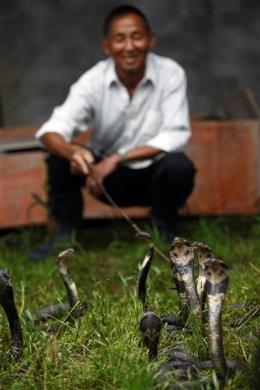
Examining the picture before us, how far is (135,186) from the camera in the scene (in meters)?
5.78

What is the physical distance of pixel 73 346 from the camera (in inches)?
117

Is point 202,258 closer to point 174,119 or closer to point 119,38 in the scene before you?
point 174,119

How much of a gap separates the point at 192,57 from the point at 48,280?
157 inches

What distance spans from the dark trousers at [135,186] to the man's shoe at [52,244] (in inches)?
2.7

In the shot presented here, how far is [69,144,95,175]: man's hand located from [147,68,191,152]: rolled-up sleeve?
0.39 meters

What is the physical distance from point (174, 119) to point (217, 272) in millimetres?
3134

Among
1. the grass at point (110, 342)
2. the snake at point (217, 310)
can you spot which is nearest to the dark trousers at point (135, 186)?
the grass at point (110, 342)

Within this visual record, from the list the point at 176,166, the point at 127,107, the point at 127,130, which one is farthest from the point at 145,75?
the point at 176,166

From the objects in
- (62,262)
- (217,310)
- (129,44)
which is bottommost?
(62,262)

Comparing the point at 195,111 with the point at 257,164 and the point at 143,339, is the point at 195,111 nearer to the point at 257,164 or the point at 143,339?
the point at 257,164

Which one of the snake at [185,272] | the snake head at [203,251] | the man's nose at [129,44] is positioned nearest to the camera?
the snake head at [203,251]

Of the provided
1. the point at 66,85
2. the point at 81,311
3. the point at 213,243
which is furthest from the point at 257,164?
the point at 81,311

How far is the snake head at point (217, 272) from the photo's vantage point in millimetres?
2438

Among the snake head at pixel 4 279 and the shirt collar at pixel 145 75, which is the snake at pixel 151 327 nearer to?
the snake head at pixel 4 279
